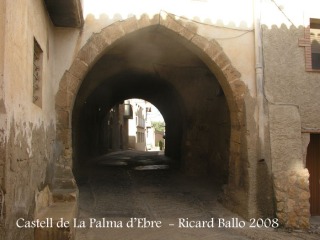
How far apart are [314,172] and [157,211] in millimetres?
2968

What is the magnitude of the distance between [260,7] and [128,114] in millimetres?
21365

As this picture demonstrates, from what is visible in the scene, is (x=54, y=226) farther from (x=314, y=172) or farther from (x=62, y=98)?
(x=314, y=172)

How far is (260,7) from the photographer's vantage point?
5.84 metres

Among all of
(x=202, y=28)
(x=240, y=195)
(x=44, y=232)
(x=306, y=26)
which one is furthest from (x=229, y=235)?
(x=306, y=26)

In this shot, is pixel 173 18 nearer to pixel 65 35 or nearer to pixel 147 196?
pixel 65 35

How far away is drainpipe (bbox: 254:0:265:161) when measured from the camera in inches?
223

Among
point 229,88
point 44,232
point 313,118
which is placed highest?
point 229,88

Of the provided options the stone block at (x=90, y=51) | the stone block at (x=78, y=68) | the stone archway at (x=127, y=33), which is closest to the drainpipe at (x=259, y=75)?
the stone archway at (x=127, y=33)

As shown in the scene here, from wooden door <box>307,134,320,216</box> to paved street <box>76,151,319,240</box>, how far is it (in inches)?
59.9

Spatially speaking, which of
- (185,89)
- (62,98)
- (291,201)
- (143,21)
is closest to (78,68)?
(62,98)

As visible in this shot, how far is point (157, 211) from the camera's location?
6074mm

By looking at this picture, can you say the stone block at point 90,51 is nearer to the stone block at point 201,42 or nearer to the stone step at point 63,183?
the stone block at point 201,42

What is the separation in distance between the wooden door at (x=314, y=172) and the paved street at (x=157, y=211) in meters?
1.52

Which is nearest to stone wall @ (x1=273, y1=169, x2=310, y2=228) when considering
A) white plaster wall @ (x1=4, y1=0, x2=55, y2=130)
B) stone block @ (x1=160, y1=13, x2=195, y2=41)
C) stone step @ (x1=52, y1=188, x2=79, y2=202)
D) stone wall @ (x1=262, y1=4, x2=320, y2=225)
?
stone wall @ (x1=262, y1=4, x2=320, y2=225)
